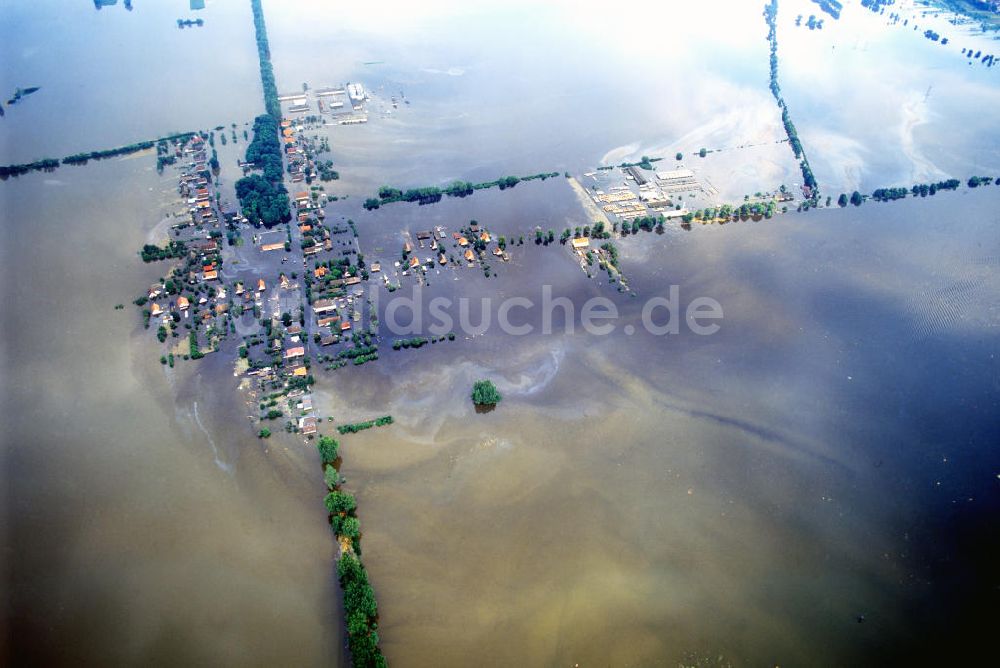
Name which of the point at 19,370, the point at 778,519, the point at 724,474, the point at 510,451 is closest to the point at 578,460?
the point at 510,451

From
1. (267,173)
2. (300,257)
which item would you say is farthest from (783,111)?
(267,173)

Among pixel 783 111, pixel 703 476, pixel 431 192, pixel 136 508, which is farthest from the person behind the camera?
pixel 783 111

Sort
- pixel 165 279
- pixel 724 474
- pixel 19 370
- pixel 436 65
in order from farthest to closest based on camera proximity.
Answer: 1. pixel 436 65
2. pixel 165 279
3. pixel 19 370
4. pixel 724 474

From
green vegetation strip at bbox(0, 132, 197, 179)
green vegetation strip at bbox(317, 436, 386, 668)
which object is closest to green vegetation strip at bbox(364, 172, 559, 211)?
green vegetation strip at bbox(0, 132, 197, 179)

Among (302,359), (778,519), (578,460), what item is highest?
(302,359)

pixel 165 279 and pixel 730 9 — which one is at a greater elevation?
pixel 730 9

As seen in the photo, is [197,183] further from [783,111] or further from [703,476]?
[783,111]

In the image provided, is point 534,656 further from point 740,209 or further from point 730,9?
point 730,9
